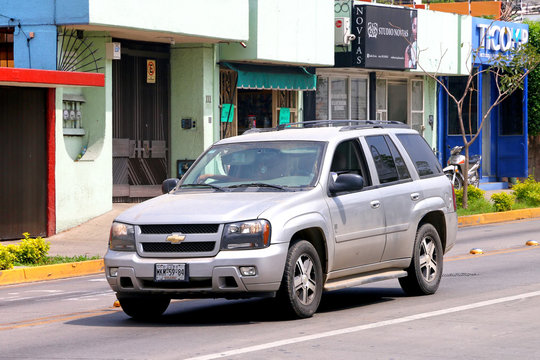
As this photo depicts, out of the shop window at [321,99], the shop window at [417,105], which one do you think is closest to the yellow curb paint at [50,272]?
the shop window at [321,99]

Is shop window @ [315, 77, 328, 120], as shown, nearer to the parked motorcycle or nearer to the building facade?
the building facade

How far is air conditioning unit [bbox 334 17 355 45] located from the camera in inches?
1166

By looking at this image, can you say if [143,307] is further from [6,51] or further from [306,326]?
[6,51]

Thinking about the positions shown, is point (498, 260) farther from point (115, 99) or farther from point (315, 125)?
point (115, 99)

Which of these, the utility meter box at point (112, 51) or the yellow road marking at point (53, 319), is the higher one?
the utility meter box at point (112, 51)

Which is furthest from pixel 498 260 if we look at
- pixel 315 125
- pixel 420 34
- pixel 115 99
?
pixel 420 34

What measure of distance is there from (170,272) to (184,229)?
1.30 feet

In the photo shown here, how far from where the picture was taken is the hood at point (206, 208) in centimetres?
957

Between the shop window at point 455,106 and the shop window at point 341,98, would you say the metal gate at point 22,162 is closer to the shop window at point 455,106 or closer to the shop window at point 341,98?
the shop window at point 341,98

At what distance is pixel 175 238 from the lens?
9.58 m

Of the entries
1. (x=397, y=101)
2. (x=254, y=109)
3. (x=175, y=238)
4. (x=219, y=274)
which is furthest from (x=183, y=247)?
(x=397, y=101)

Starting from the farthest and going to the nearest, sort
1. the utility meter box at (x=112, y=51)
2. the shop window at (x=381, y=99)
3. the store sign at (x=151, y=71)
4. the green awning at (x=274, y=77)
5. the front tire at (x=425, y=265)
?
the shop window at (x=381, y=99), the green awning at (x=274, y=77), the store sign at (x=151, y=71), the utility meter box at (x=112, y=51), the front tire at (x=425, y=265)

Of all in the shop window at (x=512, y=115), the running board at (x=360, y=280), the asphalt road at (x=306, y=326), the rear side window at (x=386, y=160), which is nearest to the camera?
the asphalt road at (x=306, y=326)

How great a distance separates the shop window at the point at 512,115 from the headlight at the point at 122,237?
29.1 m
